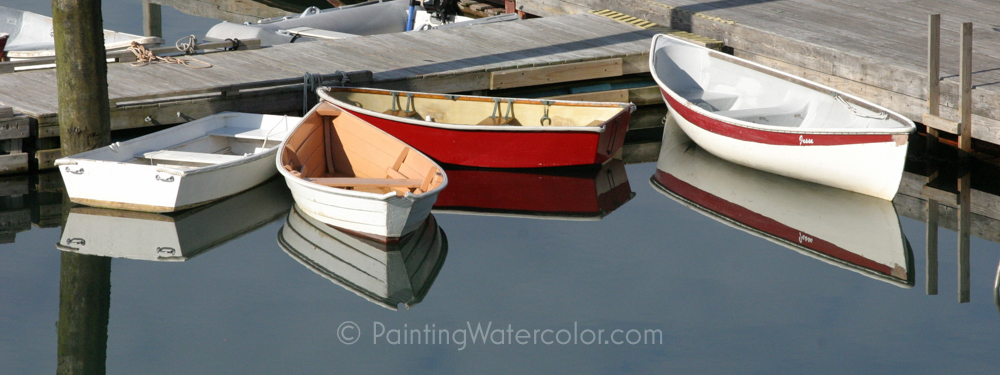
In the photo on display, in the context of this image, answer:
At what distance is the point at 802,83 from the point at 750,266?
3025 mm

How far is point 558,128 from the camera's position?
966 centimetres

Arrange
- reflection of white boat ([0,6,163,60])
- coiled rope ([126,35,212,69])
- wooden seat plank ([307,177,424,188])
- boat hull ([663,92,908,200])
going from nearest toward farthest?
wooden seat plank ([307,177,424,188]) → boat hull ([663,92,908,200]) → coiled rope ([126,35,212,69]) → reflection of white boat ([0,6,163,60])

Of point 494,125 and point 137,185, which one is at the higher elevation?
point 494,125

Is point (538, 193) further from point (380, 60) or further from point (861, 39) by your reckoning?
point (861, 39)

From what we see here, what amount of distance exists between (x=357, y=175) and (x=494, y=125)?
1418 mm

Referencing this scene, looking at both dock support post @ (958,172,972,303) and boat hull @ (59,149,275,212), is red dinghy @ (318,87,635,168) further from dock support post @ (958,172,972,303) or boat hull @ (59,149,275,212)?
dock support post @ (958,172,972,303)

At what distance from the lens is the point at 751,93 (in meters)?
11.2

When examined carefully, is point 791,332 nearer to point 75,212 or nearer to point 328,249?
point 328,249

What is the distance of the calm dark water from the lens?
6.61 metres

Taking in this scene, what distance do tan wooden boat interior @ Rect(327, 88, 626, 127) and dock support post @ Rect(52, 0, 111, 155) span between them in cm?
222

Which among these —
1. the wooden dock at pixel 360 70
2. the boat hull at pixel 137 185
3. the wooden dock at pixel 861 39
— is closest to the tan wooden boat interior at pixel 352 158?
the boat hull at pixel 137 185

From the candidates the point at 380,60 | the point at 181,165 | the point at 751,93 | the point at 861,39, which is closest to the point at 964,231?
the point at 751,93

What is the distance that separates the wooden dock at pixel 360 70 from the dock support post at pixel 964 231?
3.84 m

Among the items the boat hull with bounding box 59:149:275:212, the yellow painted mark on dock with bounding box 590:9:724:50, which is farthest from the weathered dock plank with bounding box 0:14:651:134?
the boat hull with bounding box 59:149:275:212
